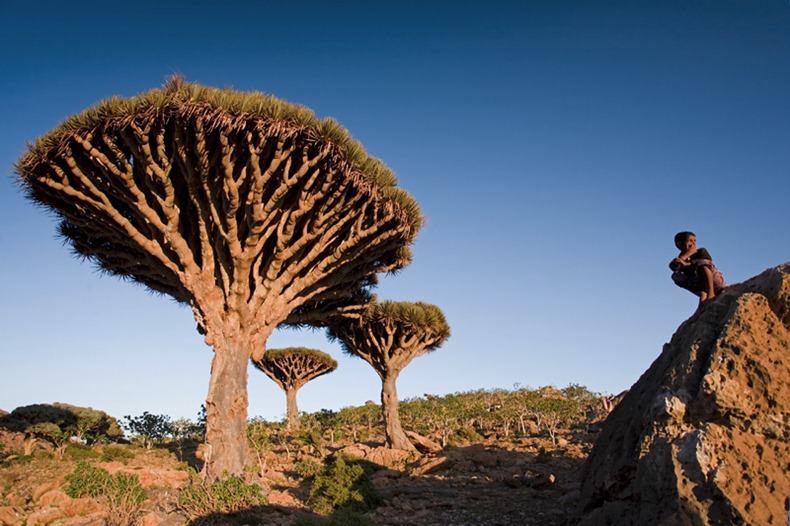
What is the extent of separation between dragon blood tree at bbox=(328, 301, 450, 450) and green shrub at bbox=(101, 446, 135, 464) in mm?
7607

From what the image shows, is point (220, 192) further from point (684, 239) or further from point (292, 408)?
point (292, 408)

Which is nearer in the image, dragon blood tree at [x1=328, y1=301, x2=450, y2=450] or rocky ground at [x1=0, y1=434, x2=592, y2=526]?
rocky ground at [x1=0, y1=434, x2=592, y2=526]

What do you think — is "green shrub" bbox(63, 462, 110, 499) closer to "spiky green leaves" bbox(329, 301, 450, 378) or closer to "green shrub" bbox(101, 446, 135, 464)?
"green shrub" bbox(101, 446, 135, 464)

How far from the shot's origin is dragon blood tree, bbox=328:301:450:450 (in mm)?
16672

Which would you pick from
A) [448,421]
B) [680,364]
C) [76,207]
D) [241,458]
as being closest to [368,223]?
[241,458]

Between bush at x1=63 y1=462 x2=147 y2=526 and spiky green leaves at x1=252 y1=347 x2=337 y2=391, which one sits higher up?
spiky green leaves at x1=252 y1=347 x2=337 y2=391

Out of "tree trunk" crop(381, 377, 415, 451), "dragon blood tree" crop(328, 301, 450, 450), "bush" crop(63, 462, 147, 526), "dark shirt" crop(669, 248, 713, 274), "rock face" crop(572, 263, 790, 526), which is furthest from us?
"dragon blood tree" crop(328, 301, 450, 450)

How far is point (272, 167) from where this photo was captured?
30.7 feet

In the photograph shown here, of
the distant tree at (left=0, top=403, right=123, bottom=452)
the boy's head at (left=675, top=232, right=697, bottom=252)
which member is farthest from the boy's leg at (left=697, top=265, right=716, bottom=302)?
the distant tree at (left=0, top=403, right=123, bottom=452)

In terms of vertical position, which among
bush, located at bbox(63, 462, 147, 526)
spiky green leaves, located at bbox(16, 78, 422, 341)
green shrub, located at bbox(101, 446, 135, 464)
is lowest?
bush, located at bbox(63, 462, 147, 526)

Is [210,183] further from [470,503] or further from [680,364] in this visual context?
[680,364]

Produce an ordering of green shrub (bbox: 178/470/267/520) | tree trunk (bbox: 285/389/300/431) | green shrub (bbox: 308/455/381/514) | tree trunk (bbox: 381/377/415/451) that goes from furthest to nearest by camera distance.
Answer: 1. tree trunk (bbox: 285/389/300/431)
2. tree trunk (bbox: 381/377/415/451)
3. green shrub (bbox: 308/455/381/514)
4. green shrub (bbox: 178/470/267/520)

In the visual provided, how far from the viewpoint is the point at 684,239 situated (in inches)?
231

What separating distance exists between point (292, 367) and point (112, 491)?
73.5 ft
